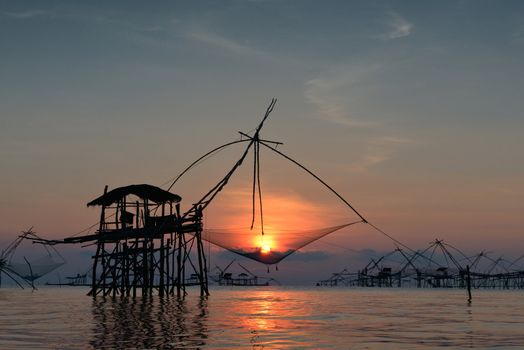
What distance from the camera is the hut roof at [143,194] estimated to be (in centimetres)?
4594

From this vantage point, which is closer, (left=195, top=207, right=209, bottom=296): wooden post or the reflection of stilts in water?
the reflection of stilts in water

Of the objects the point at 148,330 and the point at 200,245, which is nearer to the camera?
the point at 148,330

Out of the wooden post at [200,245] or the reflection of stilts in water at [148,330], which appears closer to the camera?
the reflection of stilts in water at [148,330]

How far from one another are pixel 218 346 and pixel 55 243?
34605 mm

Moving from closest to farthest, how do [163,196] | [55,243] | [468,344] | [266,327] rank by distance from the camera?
1. [468,344]
2. [266,327]
3. [163,196]
4. [55,243]

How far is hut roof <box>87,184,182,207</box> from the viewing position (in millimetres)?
45938

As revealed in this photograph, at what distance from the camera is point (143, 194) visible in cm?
4606

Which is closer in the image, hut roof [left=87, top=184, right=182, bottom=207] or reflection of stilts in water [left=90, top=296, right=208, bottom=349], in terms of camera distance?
reflection of stilts in water [left=90, top=296, right=208, bottom=349]

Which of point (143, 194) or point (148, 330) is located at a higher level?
point (143, 194)

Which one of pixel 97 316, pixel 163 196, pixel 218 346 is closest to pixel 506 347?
pixel 218 346

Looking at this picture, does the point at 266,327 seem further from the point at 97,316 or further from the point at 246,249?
the point at 246,249

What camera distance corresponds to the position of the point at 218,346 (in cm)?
1798

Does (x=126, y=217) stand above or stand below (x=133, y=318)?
above

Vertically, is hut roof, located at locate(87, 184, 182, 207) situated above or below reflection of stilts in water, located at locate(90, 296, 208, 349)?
above
